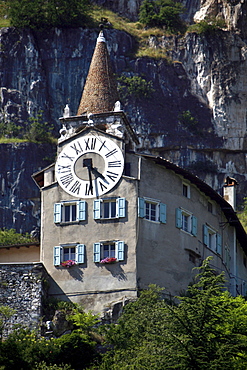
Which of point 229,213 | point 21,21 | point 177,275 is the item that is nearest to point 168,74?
point 21,21

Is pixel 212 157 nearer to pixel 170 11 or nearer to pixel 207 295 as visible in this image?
pixel 170 11

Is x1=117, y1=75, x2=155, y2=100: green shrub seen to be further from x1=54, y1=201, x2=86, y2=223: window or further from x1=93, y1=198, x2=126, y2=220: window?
x1=93, y1=198, x2=126, y2=220: window

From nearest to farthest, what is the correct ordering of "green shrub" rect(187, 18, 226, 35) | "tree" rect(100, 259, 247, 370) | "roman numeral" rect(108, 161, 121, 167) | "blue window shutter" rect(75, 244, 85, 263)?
"tree" rect(100, 259, 247, 370) < "blue window shutter" rect(75, 244, 85, 263) < "roman numeral" rect(108, 161, 121, 167) < "green shrub" rect(187, 18, 226, 35)

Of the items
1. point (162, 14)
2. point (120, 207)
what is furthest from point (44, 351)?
point (162, 14)

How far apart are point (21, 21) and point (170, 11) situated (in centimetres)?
1700

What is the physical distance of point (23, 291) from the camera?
4609 centimetres

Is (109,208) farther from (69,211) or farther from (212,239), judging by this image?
(212,239)

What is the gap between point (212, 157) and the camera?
306ft

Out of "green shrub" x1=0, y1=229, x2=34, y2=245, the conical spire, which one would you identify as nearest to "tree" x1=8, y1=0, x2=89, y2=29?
"green shrub" x1=0, y1=229, x2=34, y2=245

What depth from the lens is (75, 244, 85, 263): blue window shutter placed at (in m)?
47.9

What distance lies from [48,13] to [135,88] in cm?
1358

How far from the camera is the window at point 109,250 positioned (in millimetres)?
47438

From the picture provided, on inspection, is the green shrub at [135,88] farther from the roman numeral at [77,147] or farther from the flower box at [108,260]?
the flower box at [108,260]

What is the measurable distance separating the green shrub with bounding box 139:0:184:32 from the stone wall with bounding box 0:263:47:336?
5995 centimetres
